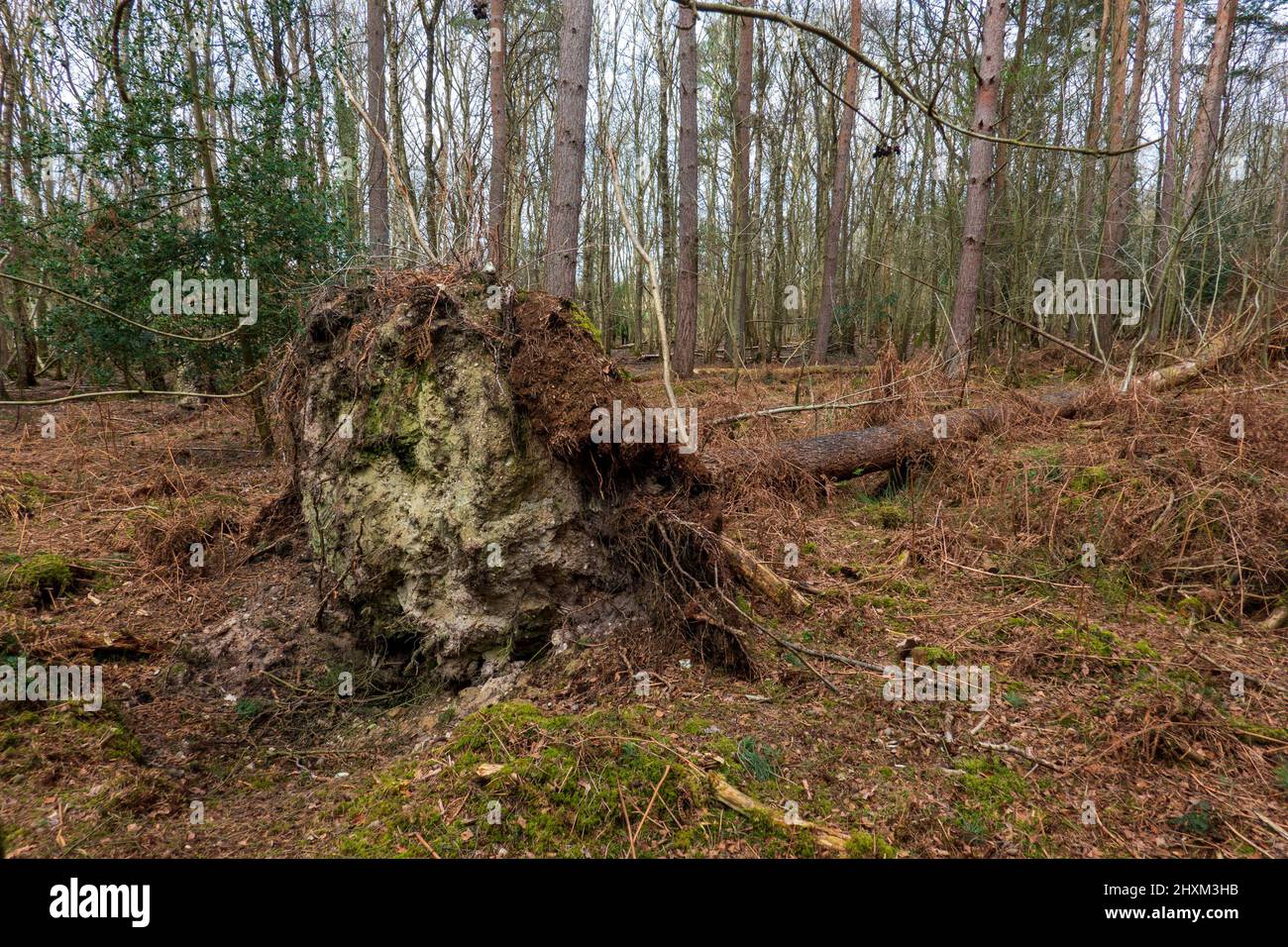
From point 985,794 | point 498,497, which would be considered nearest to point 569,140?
point 498,497

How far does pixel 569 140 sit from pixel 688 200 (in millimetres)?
5062

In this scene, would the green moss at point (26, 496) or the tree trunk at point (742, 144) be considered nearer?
the green moss at point (26, 496)

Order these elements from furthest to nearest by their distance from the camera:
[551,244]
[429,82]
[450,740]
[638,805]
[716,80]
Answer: [716,80], [429,82], [551,244], [450,740], [638,805]

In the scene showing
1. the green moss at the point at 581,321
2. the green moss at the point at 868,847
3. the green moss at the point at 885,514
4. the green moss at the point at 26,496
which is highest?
the green moss at the point at 581,321

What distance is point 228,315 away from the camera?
7.98 meters

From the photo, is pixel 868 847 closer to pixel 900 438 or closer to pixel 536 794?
pixel 536 794

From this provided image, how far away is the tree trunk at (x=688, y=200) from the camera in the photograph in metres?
11.6

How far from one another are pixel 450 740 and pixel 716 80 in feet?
67.8

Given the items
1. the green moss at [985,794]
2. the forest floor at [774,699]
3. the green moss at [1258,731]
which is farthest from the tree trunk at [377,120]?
the green moss at [1258,731]

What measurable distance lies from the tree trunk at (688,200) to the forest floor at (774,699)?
709cm

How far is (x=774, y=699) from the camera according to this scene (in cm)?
347

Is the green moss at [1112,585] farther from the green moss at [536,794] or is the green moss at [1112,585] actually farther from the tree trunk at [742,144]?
the tree trunk at [742,144]
